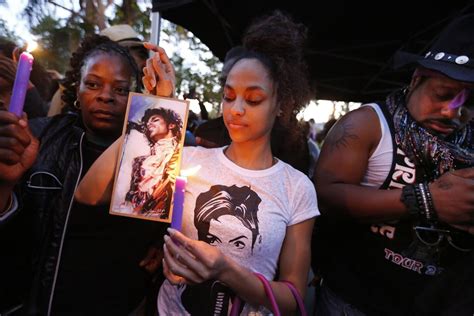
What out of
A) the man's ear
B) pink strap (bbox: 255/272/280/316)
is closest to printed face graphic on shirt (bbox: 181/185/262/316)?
pink strap (bbox: 255/272/280/316)

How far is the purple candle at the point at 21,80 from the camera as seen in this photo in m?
0.93

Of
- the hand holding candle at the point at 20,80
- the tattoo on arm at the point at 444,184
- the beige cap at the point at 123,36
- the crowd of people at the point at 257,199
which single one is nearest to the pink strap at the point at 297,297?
the crowd of people at the point at 257,199

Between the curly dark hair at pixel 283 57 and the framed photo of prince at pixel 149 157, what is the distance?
1.75ft

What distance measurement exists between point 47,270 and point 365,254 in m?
1.40

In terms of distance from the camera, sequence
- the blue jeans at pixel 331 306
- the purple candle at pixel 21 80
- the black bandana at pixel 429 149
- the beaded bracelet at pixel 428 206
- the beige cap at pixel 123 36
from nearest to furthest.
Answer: the purple candle at pixel 21 80, the beaded bracelet at pixel 428 206, the black bandana at pixel 429 149, the blue jeans at pixel 331 306, the beige cap at pixel 123 36

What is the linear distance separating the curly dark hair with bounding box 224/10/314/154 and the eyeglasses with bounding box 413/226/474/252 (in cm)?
76

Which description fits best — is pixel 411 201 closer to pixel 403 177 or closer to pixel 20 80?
pixel 403 177

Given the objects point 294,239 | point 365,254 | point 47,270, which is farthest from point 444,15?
point 47,270

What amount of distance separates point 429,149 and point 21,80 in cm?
155

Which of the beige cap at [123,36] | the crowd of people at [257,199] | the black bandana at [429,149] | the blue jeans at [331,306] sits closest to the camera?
the crowd of people at [257,199]

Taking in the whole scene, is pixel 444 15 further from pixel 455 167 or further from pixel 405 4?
pixel 455 167

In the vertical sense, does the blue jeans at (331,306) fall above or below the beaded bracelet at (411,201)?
below

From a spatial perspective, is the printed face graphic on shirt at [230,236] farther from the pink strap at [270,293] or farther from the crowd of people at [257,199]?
the pink strap at [270,293]

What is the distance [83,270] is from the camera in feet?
4.81
